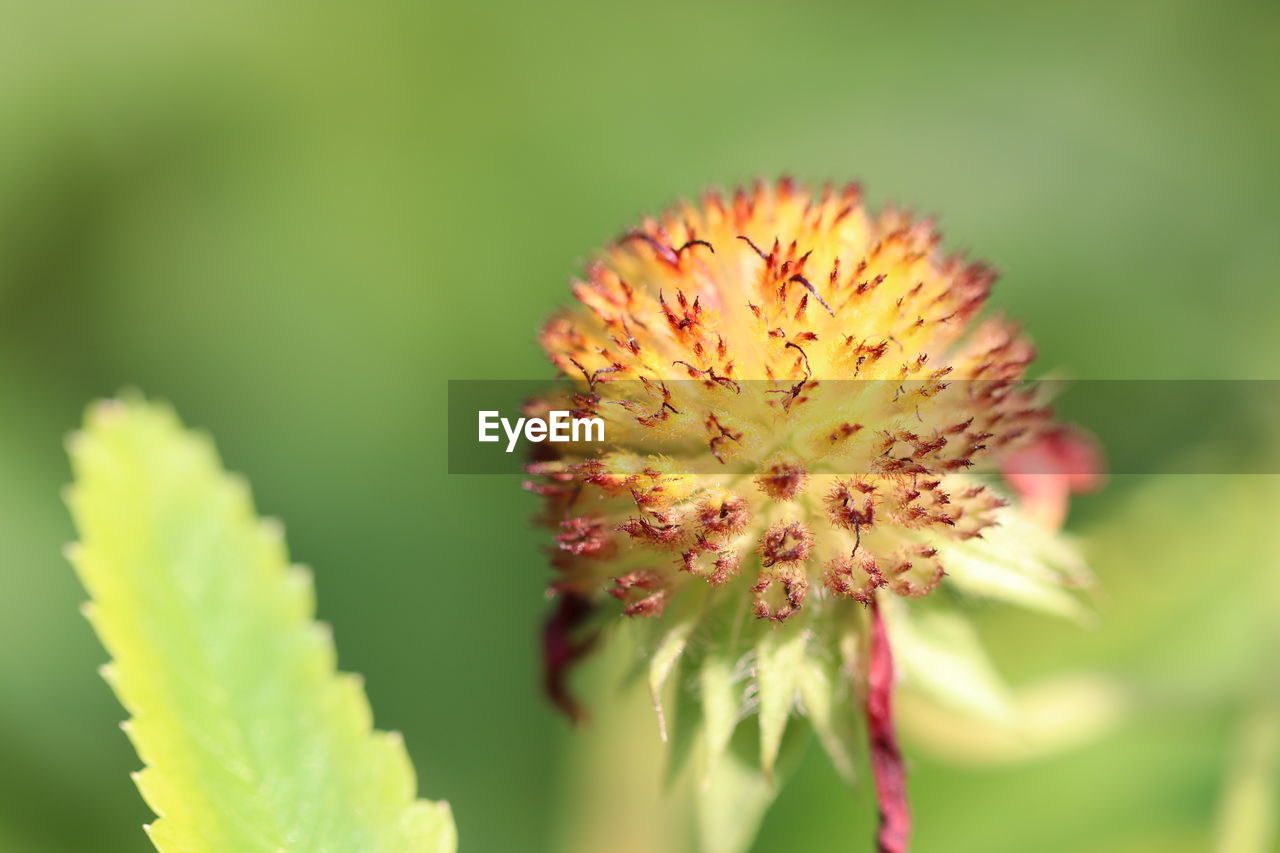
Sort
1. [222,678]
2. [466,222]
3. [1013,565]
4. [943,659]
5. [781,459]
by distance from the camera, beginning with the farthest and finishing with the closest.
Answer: [466,222] < [943,659] < [1013,565] < [781,459] < [222,678]

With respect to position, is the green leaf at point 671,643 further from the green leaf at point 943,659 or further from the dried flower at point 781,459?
the green leaf at point 943,659

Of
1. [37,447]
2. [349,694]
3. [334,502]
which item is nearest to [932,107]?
[334,502]

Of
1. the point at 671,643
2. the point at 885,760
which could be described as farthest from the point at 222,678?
the point at 885,760

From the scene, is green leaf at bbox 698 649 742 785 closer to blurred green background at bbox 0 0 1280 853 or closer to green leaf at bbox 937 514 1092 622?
green leaf at bbox 937 514 1092 622

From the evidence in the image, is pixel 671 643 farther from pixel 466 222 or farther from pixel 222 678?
pixel 466 222

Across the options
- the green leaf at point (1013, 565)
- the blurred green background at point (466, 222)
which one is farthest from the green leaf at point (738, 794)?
the blurred green background at point (466, 222)

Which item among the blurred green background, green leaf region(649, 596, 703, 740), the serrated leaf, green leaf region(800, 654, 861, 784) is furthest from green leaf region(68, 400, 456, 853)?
the blurred green background
